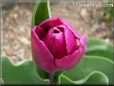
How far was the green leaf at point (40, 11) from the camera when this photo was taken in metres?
0.78

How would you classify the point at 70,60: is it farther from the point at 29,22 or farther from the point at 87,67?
the point at 29,22

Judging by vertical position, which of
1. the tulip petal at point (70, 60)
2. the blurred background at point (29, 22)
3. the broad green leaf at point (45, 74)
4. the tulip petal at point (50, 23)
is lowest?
the blurred background at point (29, 22)

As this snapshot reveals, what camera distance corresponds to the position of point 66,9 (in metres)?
2.15

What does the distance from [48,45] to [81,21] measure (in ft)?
4.65

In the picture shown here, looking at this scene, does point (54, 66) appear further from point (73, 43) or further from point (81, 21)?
point (81, 21)

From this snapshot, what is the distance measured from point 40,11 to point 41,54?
0.12 metres

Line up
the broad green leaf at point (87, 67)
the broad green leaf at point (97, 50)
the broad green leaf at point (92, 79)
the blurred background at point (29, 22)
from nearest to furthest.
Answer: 1. the broad green leaf at point (92, 79)
2. the broad green leaf at point (87, 67)
3. the broad green leaf at point (97, 50)
4. the blurred background at point (29, 22)

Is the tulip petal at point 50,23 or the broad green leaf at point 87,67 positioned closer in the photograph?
the tulip petal at point 50,23

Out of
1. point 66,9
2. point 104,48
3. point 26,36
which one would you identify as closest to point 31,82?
point 104,48

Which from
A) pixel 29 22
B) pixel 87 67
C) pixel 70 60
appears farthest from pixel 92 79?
pixel 29 22

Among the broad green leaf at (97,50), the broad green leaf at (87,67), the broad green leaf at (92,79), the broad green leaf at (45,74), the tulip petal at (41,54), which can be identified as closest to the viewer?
the tulip petal at (41,54)

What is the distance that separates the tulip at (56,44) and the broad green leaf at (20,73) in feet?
0.92

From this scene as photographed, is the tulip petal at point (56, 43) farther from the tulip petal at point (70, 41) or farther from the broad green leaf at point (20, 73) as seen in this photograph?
the broad green leaf at point (20, 73)

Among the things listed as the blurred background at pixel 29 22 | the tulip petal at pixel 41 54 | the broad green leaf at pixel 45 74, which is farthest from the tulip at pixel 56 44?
the blurred background at pixel 29 22
